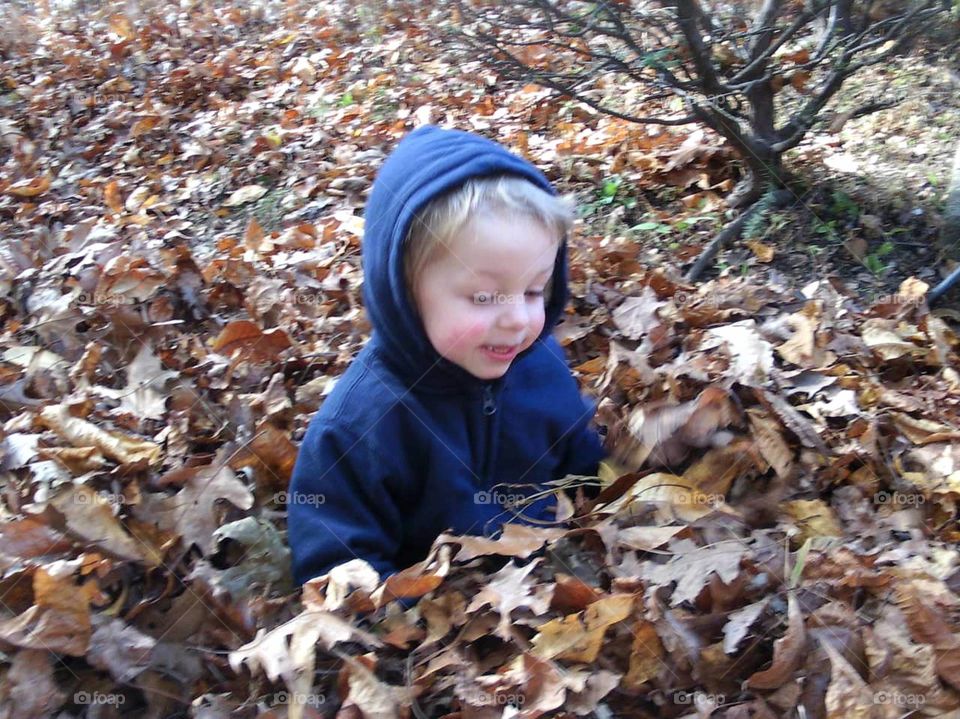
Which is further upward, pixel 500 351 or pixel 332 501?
pixel 500 351

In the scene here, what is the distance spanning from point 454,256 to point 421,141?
1.38 feet

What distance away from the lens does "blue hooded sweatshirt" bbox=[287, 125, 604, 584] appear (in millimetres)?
1942

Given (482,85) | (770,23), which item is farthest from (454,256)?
(482,85)

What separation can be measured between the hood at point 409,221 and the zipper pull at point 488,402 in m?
0.03

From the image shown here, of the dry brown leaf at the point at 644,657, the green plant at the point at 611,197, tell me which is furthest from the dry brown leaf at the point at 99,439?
the green plant at the point at 611,197

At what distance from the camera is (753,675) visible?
163 centimetres

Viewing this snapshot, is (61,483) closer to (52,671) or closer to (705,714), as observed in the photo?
(52,671)

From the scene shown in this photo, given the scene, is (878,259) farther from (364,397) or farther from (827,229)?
(364,397)

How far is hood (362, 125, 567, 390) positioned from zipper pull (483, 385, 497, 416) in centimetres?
3

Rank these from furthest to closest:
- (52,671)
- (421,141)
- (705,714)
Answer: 1. (421,141)
2. (52,671)
3. (705,714)

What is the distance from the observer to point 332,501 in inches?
82.1

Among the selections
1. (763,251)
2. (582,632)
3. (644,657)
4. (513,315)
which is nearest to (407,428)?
(513,315)

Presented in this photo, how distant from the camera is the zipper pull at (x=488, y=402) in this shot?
2229 millimetres

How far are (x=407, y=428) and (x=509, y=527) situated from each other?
0.40 m
